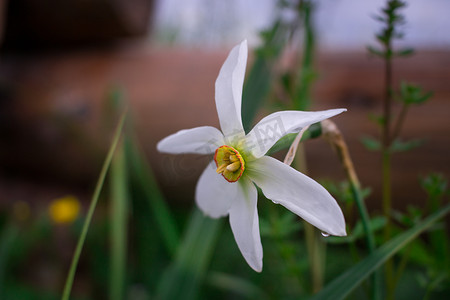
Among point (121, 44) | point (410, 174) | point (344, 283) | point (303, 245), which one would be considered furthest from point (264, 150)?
point (121, 44)

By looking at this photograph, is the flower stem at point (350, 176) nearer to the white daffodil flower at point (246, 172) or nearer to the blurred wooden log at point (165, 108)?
the white daffodil flower at point (246, 172)

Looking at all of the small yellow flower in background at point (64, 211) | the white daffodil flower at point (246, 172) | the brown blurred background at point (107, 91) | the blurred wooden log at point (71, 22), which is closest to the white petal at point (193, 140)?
the white daffodil flower at point (246, 172)

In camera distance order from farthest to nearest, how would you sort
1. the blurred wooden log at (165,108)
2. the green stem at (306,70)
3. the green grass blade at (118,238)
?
the blurred wooden log at (165,108)
the green grass blade at (118,238)
the green stem at (306,70)

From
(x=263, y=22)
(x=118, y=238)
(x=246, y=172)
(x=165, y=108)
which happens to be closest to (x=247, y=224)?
(x=246, y=172)

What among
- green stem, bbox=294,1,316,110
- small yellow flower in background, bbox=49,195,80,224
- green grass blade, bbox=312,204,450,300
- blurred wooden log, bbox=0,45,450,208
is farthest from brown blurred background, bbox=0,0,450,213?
green grass blade, bbox=312,204,450,300

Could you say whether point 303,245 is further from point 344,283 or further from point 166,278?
point 344,283

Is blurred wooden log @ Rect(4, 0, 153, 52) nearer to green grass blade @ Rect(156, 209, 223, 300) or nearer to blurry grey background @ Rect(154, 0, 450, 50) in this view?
blurry grey background @ Rect(154, 0, 450, 50)
